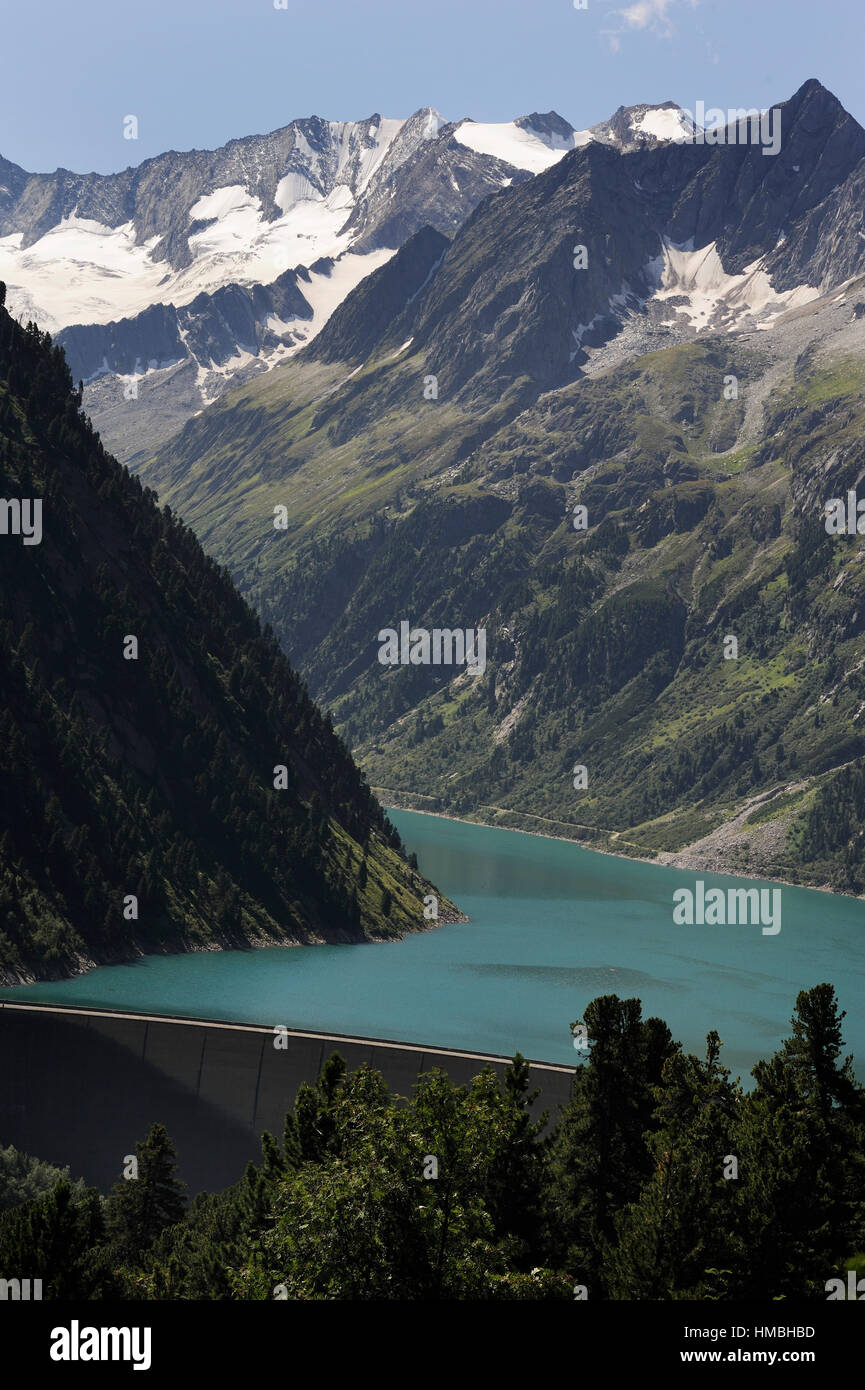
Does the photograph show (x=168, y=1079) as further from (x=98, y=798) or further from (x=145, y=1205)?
(x=98, y=798)

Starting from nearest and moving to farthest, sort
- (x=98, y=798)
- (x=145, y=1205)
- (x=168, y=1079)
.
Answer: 1. (x=145, y=1205)
2. (x=168, y=1079)
3. (x=98, y=798)

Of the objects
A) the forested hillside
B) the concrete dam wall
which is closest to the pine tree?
the concrete dam wall

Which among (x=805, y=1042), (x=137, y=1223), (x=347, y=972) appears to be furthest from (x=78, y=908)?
(x=805, y=1042)

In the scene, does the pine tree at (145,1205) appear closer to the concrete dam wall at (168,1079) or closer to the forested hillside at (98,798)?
the concrete dam wall at (168,1079)

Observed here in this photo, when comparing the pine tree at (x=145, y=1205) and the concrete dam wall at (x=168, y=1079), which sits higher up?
the concrete dam wall at (x=168, y=1079)

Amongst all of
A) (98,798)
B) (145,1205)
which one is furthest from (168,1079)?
(98,798)

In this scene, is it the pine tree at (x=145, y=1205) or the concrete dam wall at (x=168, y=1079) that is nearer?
the pine tree at (x=145, y=1205)

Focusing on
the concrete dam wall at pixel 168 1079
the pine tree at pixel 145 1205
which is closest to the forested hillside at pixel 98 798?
the concrete dam wall at pixel 168 1079

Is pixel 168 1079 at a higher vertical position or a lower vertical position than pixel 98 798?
lower

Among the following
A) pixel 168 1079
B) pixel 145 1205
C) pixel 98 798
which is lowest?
pixel 145 1205
